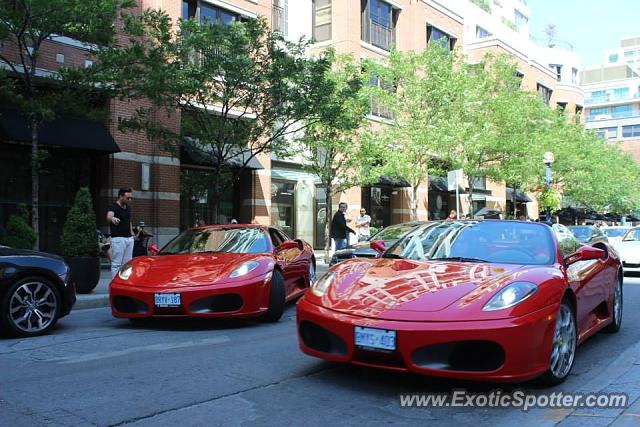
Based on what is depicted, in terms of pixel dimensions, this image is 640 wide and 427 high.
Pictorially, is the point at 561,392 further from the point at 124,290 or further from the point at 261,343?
the point at 124,290

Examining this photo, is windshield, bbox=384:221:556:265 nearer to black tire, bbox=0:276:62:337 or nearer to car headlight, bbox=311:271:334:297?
car headlight, bbox=311:271:334:297

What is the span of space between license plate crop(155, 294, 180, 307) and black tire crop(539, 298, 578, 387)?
4.08 metres

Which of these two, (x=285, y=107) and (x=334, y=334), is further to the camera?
(x=285, y=107)

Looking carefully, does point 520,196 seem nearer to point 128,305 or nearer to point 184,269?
point 184,269

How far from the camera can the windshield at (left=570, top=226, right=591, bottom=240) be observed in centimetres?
1959

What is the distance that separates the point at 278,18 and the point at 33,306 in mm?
18580

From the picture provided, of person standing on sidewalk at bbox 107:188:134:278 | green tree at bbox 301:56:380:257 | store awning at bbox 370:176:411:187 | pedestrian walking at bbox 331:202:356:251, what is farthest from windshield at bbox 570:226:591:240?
person standing on sidewalk at bbox 107:188:134:278

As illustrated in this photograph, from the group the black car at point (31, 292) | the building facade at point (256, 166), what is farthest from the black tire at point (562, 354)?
the building facade at point (256, 166)

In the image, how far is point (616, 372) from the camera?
4.96 meters

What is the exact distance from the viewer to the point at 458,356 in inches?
158

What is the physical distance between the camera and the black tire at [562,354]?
14.4 ft

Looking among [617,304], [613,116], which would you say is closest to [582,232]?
[617,304]

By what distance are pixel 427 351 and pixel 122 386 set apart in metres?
2.34

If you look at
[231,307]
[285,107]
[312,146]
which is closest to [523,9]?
[312,146]
